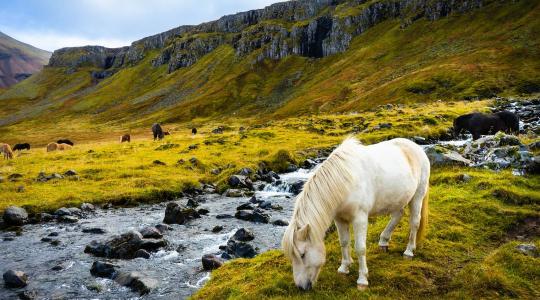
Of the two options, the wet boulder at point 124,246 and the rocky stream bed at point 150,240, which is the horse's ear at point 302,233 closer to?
the rocky stream bed at point 150,240

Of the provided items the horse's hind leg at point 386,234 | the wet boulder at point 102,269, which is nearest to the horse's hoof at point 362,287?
the horse's hind leg at point 386,234

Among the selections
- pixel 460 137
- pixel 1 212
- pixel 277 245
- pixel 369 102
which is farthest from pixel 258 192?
pixel 369 102

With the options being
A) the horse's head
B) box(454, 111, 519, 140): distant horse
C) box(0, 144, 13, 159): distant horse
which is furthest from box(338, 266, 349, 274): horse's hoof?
box(0, 144, 13, 159): distant horse

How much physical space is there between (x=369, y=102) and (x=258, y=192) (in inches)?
2917

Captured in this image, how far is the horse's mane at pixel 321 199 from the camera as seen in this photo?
888cm

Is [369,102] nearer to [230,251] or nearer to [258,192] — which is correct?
[258,192]

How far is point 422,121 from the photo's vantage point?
49.9 m

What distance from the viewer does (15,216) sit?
22.8 m

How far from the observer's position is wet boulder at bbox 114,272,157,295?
13591 mm

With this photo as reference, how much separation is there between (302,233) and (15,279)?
11.8m

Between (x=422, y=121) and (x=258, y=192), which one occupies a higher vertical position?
(x=422, y=121)

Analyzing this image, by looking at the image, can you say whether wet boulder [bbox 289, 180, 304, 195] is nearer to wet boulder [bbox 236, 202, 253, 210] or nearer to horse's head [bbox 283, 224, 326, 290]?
wet boulder [bbox 236, 202, 253, 210]

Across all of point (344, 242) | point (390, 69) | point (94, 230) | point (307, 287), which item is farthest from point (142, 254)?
point (390, 69)

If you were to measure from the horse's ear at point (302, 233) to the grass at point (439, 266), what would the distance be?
1.47 meters
